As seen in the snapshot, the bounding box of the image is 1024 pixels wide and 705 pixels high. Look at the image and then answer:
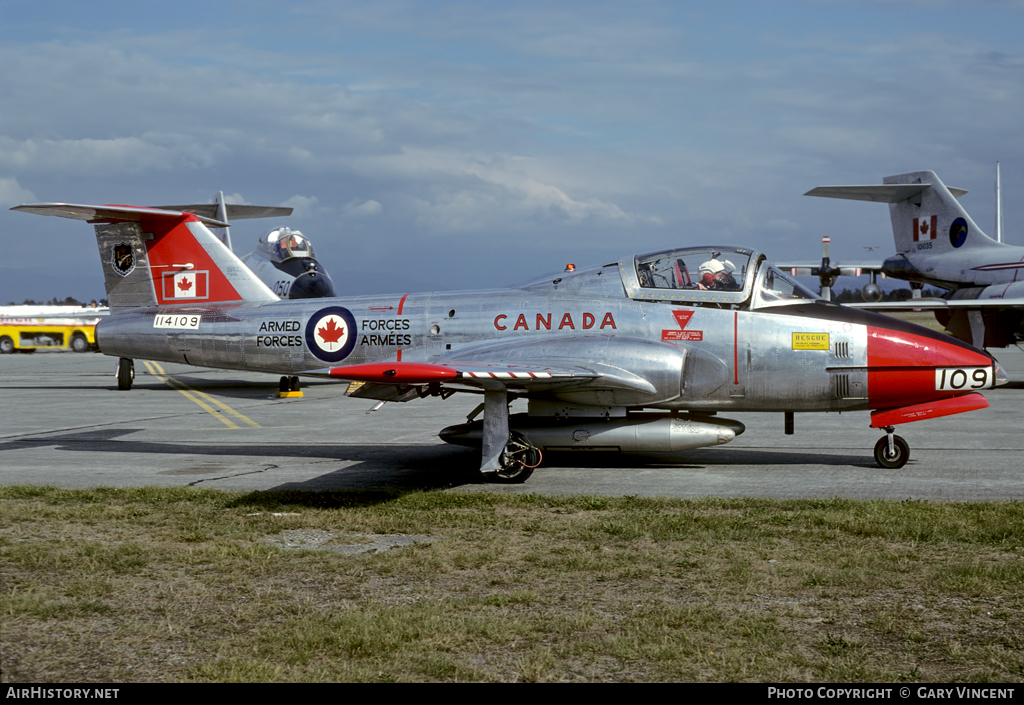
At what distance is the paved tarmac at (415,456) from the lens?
33.1 ft

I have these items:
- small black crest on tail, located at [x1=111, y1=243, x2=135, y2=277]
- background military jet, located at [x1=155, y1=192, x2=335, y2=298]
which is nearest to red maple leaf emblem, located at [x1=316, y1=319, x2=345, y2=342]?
small black crest on tail, located at [x1=111, y1=243, x2=135, y2=277]

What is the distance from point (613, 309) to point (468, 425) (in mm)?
2488

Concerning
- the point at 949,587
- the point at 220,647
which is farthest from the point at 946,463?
the point at 220,647

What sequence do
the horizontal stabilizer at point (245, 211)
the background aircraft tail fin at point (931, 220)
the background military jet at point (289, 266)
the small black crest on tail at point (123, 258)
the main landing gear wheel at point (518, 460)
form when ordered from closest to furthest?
the main landing gear wheel at point (518, 460)
the small black crest on tail at point (123, 258)
the background military jet at point (289, 266)
the background aircraft tail fin at point (931, 220)
the horizontal stabilizer at point (245, 211)

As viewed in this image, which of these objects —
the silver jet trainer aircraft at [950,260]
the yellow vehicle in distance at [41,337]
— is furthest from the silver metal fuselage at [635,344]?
the yellow vehicle in distance at [41,337]

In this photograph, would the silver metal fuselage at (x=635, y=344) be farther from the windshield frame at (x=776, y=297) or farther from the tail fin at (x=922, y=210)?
the tail fin at (x=922, y=210)

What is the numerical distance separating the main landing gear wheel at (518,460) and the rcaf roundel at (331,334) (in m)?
2.92

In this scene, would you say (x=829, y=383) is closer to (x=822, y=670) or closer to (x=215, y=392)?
(x=822, y=670)

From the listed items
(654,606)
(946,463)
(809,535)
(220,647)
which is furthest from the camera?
(946,463)

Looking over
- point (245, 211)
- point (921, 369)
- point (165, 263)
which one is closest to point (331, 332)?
point (165, 263)

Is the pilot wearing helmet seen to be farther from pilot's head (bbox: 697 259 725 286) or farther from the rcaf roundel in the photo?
the rcaf roundel

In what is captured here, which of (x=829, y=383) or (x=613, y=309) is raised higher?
(x=613, y=309)

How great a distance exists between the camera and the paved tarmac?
10078 mm
